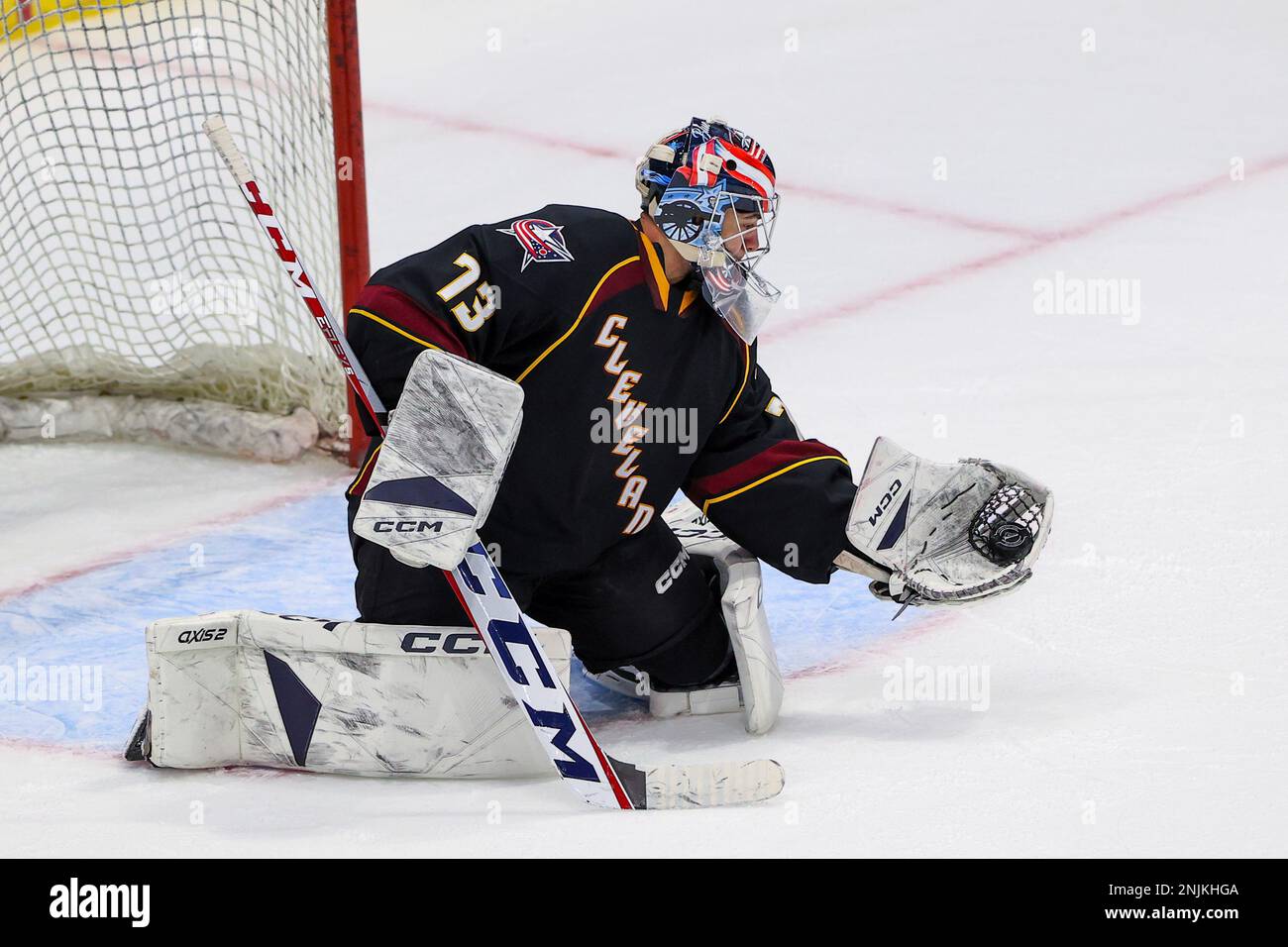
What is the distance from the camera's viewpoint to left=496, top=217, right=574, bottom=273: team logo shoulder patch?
2.34 m

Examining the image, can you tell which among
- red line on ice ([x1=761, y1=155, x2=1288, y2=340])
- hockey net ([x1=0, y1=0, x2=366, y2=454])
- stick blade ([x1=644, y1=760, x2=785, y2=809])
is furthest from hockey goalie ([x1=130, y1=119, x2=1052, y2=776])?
red line on ice ([x1=761, y1=155, x2=1288, y2=340])

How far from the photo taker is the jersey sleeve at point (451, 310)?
7.35 ft

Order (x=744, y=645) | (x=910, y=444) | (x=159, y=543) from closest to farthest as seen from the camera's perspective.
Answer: (x=744, y=645), (x=159, y=543), (x=910, y=444)

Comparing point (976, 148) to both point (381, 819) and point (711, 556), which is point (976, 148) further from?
point (381, 819)

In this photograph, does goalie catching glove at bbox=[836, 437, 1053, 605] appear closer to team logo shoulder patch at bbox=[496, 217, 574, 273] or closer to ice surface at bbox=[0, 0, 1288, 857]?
ice surface at bbox=[0, 0, 1288, 857]

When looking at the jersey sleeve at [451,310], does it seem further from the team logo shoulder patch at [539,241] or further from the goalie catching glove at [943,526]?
the goalie catching glove at [943,526]

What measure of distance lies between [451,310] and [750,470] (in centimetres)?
57

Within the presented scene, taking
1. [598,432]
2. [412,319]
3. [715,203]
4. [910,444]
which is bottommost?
[910,444]

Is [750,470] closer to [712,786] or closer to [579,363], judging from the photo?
[579,363]

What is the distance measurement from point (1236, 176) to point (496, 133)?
7.45ft

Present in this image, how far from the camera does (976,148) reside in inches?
207

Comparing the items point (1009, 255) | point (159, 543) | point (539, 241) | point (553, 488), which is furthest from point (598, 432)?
point (1009, 255)

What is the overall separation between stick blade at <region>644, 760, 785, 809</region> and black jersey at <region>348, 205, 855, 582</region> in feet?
1.21

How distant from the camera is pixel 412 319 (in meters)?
2.24
